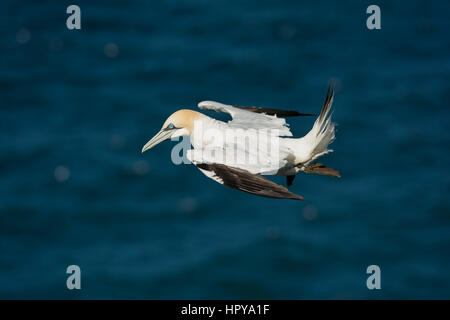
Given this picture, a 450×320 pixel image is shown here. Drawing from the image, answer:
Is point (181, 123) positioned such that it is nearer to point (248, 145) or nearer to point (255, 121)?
point (255, 121)

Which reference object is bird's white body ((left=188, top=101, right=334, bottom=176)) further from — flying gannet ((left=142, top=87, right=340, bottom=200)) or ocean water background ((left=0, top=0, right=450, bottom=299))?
ocean water background ((left=0, top=0, right=450, bottom=299))

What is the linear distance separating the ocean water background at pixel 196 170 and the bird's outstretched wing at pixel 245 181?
154 feet

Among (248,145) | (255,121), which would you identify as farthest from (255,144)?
(255,121)

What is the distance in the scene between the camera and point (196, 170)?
6191cm

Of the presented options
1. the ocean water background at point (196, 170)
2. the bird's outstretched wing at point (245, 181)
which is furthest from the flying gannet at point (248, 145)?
the ocean water background at point (196, 170)

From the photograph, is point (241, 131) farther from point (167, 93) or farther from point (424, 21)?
point (424, 21)

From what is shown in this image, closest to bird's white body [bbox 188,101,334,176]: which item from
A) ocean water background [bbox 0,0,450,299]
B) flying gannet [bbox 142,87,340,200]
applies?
→ flying gannet [bbox 142,87,340,200]

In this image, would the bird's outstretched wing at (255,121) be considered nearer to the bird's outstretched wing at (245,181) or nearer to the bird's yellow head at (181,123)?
the bird's yellow head at (181,123)

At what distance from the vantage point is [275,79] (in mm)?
71188

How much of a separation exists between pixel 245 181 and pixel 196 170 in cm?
5134

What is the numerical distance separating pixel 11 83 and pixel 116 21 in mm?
11757

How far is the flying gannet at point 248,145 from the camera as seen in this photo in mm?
11016
